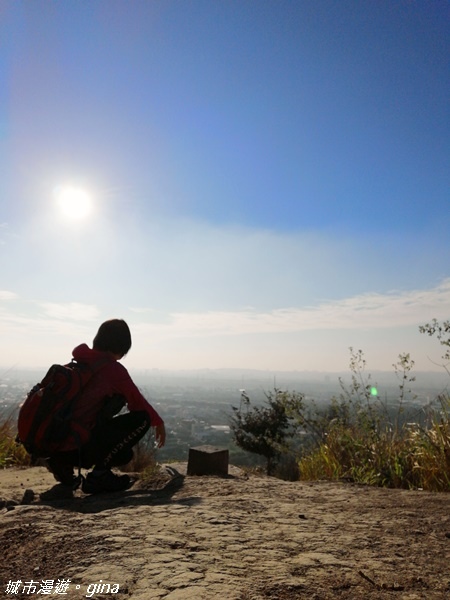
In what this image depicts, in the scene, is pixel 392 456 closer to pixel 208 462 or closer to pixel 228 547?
pixel 208 462

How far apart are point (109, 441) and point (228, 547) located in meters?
1.73

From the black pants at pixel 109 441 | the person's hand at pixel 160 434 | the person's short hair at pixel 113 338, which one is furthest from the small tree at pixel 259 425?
the person's short hair at pixel 113 338

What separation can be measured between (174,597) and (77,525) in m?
1.04

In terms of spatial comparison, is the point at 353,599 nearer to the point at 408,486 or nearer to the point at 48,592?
the point at 48,592

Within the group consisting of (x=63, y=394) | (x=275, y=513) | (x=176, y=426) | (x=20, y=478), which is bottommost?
(x=176, y=426)

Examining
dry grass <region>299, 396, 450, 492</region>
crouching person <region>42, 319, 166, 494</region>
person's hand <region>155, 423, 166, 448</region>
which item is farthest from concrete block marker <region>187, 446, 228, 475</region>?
dry grass <region>299, 396, 450, 492</region>

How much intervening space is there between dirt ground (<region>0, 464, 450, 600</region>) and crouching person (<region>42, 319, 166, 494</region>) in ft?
0.98

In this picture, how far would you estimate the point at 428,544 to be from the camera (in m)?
2.05

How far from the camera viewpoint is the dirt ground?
1577 mm

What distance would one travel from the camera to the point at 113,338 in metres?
3.55

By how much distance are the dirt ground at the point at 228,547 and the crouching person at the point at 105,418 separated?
297 mm

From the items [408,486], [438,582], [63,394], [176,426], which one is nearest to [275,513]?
[438,582]

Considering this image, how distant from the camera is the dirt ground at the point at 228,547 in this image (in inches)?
62.1

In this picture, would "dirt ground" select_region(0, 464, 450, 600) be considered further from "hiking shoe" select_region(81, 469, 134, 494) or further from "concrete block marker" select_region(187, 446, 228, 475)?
"concrete block marker" select_region(187, 446, 228, 475)
